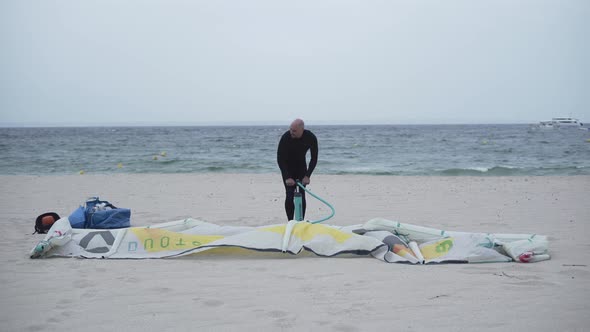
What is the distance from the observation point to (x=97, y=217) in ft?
18.3

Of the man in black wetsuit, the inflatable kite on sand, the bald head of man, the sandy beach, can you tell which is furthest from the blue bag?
the bald head of man

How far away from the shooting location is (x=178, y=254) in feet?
14.2

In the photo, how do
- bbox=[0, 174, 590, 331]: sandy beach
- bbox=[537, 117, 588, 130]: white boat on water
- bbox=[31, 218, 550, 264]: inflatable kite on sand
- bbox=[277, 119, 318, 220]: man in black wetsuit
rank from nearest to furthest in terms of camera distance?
1. bbox=[0, 174, 590, 331]: sandy beach
2. bbox=[31, 218, 550, 264]: inflatable kite on sand
3. bbox=[277, 119, 318, 220]: man in black wetsuit
4. bbox=[537, 117, 588, 130]: white boat on water

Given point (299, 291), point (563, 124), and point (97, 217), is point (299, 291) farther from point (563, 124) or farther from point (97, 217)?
point (563, 124)

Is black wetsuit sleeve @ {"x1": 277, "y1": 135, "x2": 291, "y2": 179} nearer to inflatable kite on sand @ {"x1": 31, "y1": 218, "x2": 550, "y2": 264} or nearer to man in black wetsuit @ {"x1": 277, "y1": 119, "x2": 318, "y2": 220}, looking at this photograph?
man in black wetsuit @ {"x1": 277, "y1": 119, "x2": 318, "y2": 220}

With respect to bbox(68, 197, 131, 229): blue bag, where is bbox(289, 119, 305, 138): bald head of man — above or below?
above

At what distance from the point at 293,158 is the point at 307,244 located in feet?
5.26

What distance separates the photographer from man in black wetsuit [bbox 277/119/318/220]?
5.59 meters

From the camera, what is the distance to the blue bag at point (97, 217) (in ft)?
17.7

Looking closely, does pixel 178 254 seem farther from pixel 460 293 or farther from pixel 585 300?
pixel 585 300

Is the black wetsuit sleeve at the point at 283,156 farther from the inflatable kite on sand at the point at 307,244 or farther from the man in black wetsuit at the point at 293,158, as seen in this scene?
the inflatable kite on sand at the point at 307,244

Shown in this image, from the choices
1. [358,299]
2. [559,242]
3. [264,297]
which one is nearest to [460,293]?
[358,299]

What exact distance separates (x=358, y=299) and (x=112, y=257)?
237cm

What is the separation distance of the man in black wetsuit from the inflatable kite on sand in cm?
114
